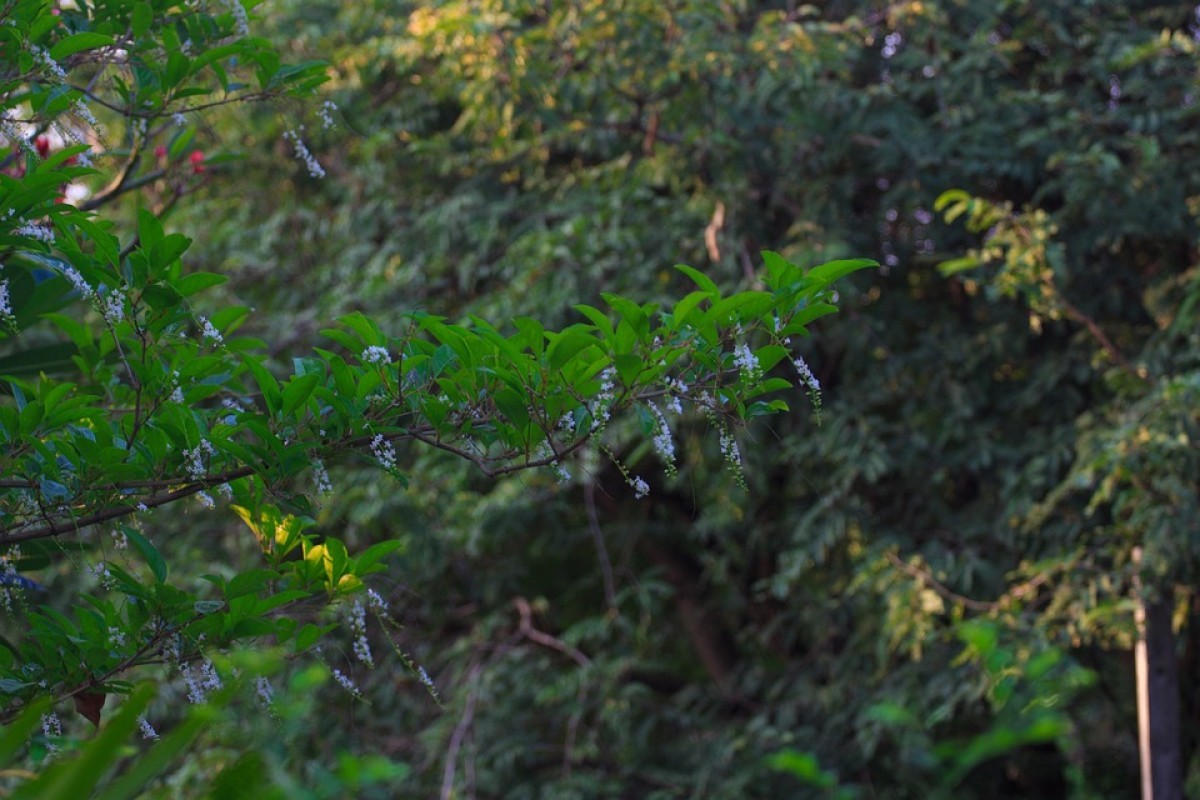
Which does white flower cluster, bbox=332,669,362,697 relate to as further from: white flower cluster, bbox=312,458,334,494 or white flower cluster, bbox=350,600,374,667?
white flower cluster, bbox=312,458,334,494

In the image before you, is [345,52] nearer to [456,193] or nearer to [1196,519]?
[456,193]

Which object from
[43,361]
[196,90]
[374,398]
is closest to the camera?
[374,398]

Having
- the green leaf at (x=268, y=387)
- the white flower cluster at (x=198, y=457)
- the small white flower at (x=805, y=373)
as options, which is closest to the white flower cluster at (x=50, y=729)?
the white flower cluster at (x=198, y=457)

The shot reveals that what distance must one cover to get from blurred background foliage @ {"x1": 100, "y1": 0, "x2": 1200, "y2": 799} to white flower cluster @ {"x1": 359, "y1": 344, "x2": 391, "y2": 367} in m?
2.20

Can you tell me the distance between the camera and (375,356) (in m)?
1.41

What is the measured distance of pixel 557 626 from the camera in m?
5.45

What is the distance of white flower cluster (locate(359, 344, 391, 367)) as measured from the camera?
141cm

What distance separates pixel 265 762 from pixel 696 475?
349cm

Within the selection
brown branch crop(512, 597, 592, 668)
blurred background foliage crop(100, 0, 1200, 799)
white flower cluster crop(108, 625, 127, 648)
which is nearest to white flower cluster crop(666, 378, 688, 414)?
white flower cluster crop(108, 625, 127, 648)

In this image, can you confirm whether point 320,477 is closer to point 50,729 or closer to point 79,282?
point 79,282

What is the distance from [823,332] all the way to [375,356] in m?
2.87

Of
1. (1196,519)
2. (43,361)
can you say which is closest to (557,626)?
(1196,519)

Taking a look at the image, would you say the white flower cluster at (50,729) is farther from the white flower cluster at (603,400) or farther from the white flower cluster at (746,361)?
the white flower cluster at (746,361)

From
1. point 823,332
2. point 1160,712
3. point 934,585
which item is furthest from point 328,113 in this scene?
point 1160,712
